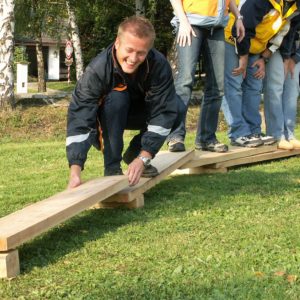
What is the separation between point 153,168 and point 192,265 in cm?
167

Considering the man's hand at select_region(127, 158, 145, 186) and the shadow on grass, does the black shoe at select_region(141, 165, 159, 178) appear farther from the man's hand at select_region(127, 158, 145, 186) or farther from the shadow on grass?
the man's hand at select_region(127, 158, 145, 186)

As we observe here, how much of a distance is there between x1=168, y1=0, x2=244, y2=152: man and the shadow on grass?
55cm

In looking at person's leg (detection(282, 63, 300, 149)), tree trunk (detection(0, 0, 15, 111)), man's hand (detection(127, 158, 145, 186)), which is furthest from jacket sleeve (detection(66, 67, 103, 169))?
tree trunk (detection(0, 0, 15, 111))

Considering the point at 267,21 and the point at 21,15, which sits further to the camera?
the point at 21,15

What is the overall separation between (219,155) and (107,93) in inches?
72.3

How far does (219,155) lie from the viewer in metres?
5.78

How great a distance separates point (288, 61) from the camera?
6863 millimetres

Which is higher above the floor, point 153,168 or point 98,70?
point 98,70

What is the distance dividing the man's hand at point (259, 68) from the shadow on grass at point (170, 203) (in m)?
1.05

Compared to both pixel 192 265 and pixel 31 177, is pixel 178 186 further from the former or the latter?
pixel 192 265

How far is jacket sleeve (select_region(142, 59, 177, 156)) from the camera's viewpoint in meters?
4.30

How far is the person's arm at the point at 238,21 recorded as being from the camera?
596cm

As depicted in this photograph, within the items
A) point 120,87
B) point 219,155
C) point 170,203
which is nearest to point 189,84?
point 219,155

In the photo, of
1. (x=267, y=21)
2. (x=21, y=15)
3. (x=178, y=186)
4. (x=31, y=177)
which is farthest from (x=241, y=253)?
(x=21, y=15)
